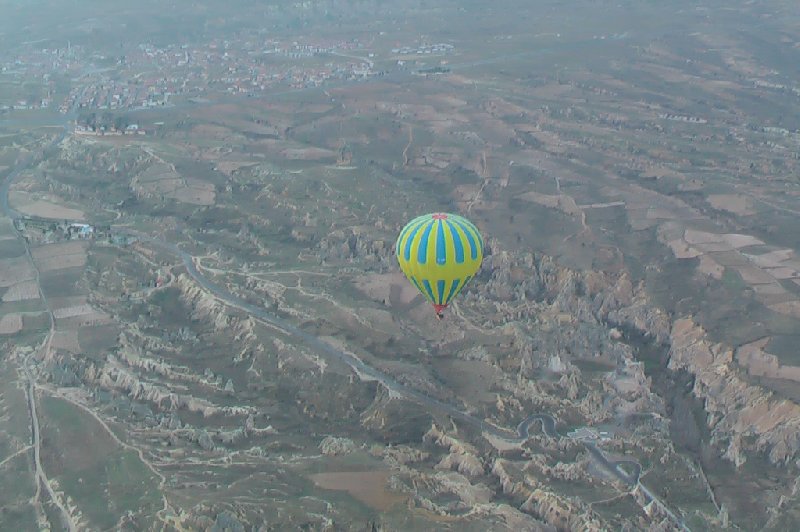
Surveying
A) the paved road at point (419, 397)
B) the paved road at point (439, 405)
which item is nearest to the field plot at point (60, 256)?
the paved road at point (439, 405)

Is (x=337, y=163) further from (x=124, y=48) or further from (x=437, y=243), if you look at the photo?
(x=124, y=48)

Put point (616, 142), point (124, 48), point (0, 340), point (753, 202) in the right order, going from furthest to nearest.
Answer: point (124, 48)
point (616, 142)
point (753, 202)
point (0, 340)

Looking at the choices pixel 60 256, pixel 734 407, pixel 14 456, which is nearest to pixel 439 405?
pixel 734 407

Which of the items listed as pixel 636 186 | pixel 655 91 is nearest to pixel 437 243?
pixel 636 186

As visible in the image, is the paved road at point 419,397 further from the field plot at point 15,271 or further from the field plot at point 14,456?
the field plot at point 14,456

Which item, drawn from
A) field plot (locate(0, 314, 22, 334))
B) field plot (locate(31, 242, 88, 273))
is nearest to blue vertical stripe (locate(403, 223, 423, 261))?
field plot (locate(0, 314, 22, 334))

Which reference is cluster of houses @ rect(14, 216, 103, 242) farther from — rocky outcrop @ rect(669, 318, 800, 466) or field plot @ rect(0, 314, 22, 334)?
rocky outcrop @ rect(669, 318, 800, 466)

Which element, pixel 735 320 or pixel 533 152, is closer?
pixel 735 320

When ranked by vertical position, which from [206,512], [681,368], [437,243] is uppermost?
[437,243]

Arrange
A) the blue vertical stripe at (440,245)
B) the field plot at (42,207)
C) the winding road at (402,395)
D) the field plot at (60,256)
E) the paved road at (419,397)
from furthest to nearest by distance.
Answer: the field plot at (42,207), the field plot at (60,256), the blue vertical stripe at (440,245), the paved road at (419,397), the winding road at (402,395)
